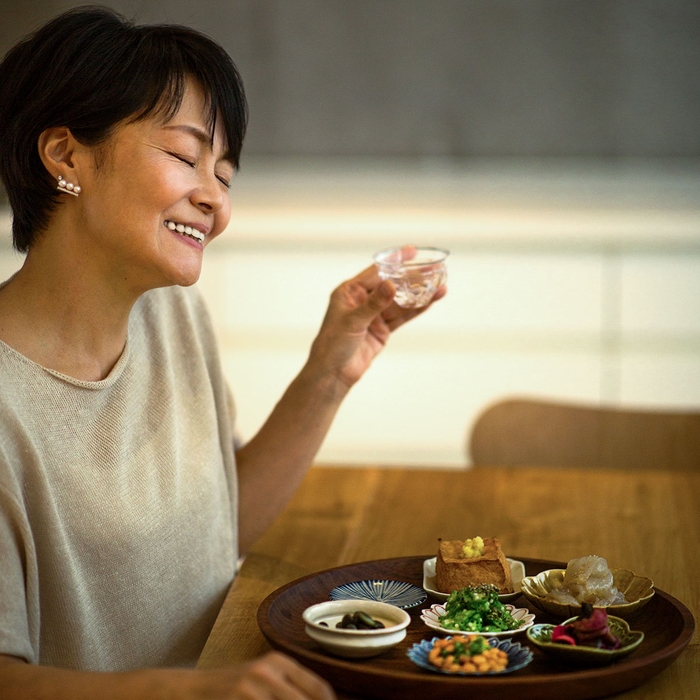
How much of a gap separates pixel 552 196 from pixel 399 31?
90cm

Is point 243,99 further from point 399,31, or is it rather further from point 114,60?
point 399,31

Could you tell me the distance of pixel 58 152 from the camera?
138 cm

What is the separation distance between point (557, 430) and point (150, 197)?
137 cm

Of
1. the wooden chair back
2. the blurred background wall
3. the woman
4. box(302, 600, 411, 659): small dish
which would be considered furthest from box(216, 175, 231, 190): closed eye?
the blurred background wall

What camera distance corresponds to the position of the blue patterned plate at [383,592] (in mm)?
1193

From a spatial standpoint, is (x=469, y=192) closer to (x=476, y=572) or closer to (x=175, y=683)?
(x=476, y=572)

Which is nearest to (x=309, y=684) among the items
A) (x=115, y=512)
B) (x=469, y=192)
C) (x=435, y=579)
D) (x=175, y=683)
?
(x=175, y=683)

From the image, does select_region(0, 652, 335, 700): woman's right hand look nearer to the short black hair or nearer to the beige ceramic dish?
the beige ceramic dish

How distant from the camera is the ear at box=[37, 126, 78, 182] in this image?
1.36m

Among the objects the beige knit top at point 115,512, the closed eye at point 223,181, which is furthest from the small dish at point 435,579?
the closed eye at point 223,181

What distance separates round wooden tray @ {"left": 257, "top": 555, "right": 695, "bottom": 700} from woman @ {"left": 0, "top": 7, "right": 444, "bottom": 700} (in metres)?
0.29

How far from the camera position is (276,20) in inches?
153

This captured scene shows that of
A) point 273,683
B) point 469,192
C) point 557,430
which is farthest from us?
point 469,192

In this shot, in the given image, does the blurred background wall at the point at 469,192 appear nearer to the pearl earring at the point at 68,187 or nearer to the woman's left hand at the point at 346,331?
the woman's left hand at the point at 346,331
